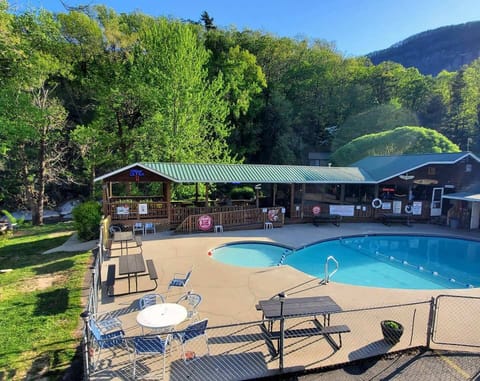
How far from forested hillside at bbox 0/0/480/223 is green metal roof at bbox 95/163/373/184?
4790 mm

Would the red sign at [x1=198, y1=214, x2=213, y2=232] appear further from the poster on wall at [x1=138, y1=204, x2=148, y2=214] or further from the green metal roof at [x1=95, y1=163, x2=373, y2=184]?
the poster on wall at [x1=138, y1=204, x2=148, y2=214]

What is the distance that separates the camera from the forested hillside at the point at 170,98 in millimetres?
14724

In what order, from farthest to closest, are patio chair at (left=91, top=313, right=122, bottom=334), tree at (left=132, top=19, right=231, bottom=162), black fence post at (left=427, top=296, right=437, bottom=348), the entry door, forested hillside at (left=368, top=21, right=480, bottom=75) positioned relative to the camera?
forested hillside at (left=368, top=21, right=480, bottom=75) < tree at (left=132, top=19, right=231, bottom=162) < the entry door < patio chair at (left=91, top=313, right=122, bottom=334) < black fence post at (left=427, top=296, right=437, bottom=348)

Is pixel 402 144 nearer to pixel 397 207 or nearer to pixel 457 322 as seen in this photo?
pixel 397 207

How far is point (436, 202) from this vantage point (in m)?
18.1

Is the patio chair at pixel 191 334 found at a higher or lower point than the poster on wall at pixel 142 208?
lower

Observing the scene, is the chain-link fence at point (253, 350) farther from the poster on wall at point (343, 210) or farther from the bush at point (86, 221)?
the poster on wall at point (343, 210)

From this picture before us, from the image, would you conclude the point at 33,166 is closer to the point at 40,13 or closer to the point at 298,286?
the point at 40,13

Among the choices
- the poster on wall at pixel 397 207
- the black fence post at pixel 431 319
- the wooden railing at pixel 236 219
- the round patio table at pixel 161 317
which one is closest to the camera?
the round patio table at pixel 161 317

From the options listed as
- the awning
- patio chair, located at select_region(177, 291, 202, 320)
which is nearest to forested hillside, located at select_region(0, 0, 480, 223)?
patio chair, located at select_region(177, 291, 202, 320)

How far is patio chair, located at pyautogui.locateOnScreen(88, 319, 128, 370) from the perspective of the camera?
14.4 ft

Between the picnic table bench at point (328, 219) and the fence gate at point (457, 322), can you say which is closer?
the fence gate at point (457, 322)

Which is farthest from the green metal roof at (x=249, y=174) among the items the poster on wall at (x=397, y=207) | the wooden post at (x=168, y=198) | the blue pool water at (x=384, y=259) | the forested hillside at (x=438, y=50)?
the forested hillside at (x=438, y=50)

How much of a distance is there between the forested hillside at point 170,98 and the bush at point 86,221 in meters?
4.16
